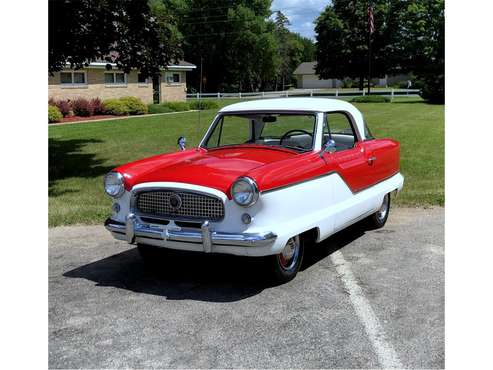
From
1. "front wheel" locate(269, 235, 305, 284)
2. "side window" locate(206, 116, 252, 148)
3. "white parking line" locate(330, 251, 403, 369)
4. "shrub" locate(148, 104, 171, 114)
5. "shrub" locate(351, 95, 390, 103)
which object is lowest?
"white parking line" locate(330, 251, 403, 369)

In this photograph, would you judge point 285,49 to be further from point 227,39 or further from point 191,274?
point 191,274

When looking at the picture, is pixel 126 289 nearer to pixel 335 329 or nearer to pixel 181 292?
→ pixel 181 292

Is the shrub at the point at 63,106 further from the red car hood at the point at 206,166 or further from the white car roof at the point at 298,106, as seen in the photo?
the red car hood at the point at 206,166

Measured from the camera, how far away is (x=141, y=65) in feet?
44.4

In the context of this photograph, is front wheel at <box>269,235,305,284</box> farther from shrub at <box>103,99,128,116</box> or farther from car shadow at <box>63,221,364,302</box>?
shrub at <box>103,99,128,116</box>

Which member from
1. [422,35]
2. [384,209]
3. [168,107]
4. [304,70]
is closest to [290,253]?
[384,209]

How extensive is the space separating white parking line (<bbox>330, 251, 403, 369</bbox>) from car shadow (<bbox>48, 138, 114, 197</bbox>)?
6.24 metres

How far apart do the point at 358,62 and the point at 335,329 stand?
194ft

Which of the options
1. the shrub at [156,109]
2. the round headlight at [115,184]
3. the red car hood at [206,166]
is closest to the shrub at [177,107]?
the shrub at [156,109]

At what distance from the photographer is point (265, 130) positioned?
6340 millimetres

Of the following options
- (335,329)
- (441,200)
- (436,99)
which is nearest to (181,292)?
(335,329)

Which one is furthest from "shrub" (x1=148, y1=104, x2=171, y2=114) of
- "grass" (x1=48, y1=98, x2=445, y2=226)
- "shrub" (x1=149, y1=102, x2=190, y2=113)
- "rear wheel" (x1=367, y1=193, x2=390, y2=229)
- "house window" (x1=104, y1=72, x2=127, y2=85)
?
"rear wheel" (x1=367, y1=193, x2=390, y2=229)

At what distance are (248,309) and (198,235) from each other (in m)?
0.77

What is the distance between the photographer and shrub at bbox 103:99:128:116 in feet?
103
